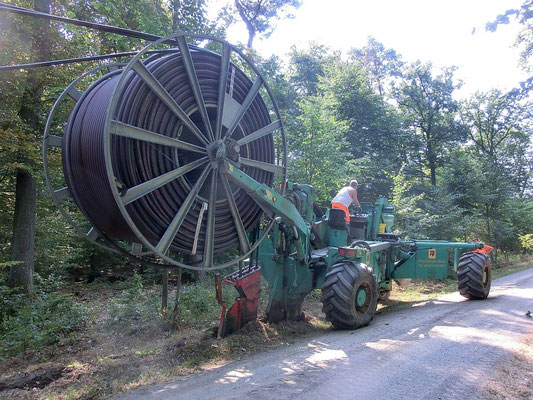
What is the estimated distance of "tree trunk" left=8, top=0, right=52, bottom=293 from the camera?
8070 mm

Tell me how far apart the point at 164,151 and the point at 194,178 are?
1.69 ft

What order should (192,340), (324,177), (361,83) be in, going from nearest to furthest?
(192,340) → (324,177) → (361,83)

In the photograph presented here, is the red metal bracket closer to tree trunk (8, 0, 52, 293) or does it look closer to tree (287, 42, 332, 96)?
tree trunk (8, 0, 52, 293)

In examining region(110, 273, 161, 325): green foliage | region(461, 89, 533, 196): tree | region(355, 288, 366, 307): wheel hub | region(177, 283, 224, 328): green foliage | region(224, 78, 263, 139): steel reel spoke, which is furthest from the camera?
region(461, 89, 533, 196): tree

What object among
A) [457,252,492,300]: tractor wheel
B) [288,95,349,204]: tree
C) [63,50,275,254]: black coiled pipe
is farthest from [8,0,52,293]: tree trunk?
[457,252,492,300]: tractor wheel

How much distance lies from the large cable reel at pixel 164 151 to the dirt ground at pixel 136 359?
51.2 inches

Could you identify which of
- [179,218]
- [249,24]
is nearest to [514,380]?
[179,218]

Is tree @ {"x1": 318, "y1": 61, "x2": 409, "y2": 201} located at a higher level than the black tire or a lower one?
higher

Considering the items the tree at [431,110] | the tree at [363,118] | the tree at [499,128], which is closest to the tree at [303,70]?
the tree at [363,118]

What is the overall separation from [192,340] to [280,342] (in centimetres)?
124

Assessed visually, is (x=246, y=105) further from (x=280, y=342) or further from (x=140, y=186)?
(x=280, y=342)

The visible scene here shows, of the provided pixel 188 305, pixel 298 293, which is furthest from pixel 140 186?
pixel 188 305

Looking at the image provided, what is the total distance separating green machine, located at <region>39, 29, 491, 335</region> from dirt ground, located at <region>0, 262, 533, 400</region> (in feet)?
1.58

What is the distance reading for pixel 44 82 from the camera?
27.3 ft
